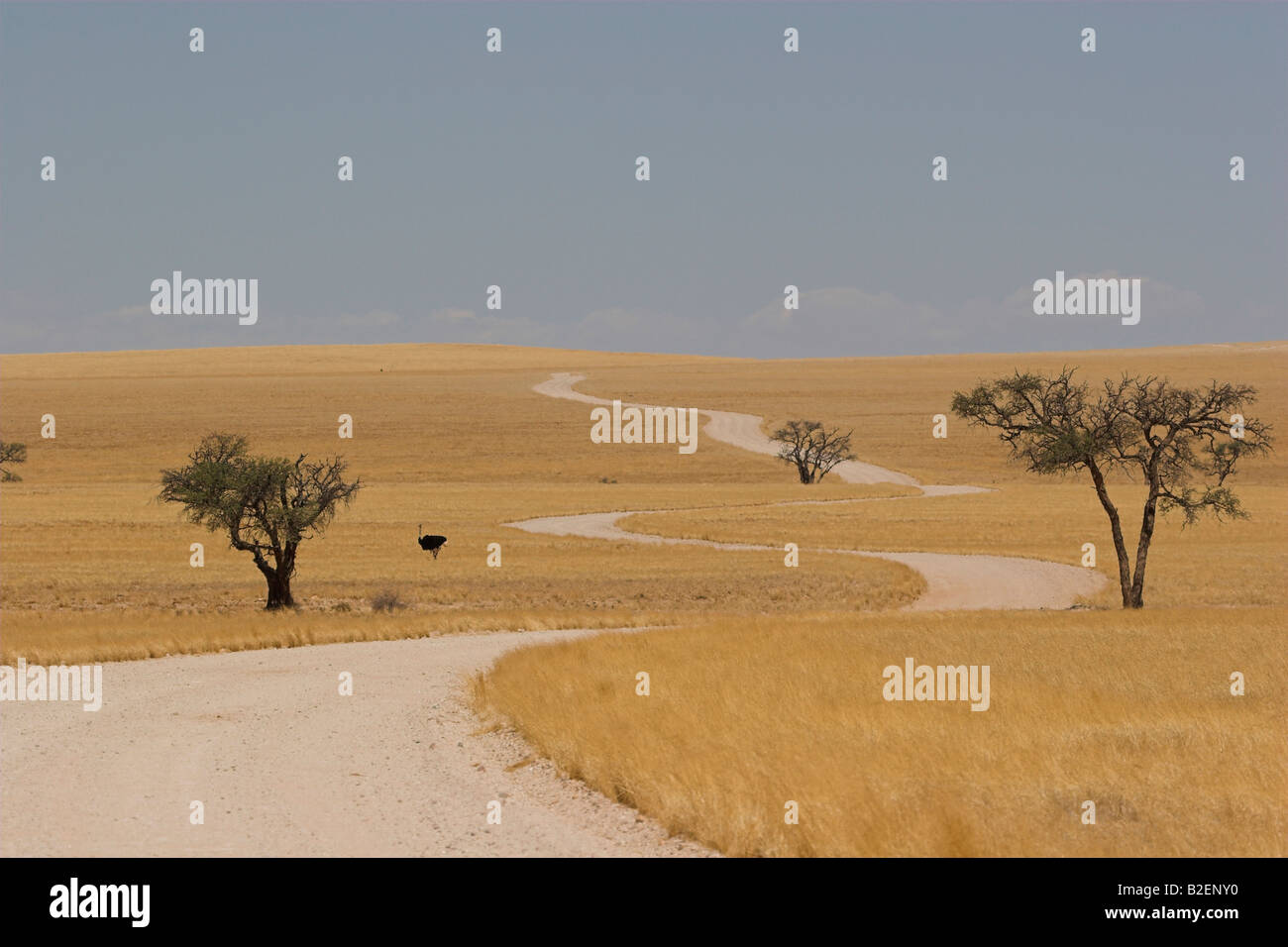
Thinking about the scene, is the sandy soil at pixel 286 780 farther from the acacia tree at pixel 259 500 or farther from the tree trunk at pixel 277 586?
the acacia tree at pixel 259 500

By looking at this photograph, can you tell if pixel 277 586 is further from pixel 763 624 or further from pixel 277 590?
pixel 763 624

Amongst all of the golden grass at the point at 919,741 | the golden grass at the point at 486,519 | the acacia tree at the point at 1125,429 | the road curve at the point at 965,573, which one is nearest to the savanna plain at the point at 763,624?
the golden grass at the point at 919,741

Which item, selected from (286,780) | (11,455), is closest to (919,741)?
(286,780)

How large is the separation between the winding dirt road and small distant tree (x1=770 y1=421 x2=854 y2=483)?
8264cm

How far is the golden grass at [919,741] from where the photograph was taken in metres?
11.1

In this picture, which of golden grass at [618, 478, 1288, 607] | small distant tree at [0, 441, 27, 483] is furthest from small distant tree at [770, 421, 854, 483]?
small distant tree at [0, 441, 27, 483]

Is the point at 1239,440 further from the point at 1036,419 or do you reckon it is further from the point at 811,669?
the point at 811,669

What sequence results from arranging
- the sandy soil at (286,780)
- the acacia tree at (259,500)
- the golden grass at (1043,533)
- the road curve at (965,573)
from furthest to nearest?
the golden grass at (1043,533), the road curve at (965,573), the acacia tree at (259,500), the sandy soil at (286,780)

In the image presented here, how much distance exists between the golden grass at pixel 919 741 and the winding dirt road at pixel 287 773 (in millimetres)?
832

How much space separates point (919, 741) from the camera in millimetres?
14922

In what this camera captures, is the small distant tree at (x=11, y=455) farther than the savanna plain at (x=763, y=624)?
Yes

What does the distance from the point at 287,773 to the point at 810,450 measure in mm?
97345

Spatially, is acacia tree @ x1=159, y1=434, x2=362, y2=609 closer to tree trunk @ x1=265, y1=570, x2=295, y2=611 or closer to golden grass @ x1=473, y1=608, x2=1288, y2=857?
tree trunk @ x1=265, y1=570, x2=295, y2=611

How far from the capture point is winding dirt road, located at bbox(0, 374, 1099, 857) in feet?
37.2
